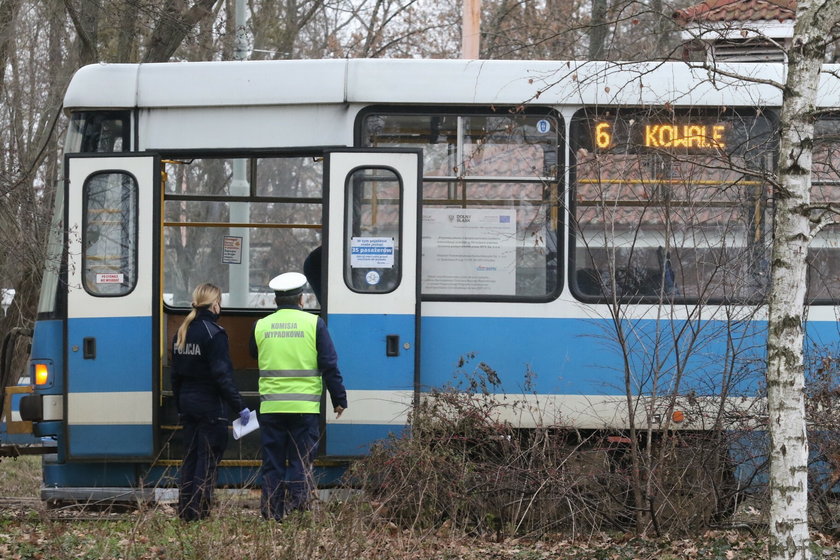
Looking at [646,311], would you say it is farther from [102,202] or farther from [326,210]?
[102,202]

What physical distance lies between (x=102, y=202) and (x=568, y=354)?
3614mm

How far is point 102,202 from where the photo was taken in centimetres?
919

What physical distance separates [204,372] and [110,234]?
4.93ft

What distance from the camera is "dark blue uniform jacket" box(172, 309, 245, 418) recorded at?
8.30 metres

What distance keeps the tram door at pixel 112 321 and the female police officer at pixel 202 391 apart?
2.10ft

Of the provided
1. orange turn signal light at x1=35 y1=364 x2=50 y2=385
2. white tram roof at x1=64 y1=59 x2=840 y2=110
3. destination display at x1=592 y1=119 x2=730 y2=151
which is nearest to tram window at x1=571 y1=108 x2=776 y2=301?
destination display at x1=592 y1=119 x2=730 y2=151

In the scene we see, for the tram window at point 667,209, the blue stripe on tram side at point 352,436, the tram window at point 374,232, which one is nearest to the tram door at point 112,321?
the blue stripe on tram side at point 352,436

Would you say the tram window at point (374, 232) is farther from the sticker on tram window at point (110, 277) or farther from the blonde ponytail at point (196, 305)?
the sticker on tram window at point (110, 277)

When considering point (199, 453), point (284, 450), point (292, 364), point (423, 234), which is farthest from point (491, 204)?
point (199, 453)

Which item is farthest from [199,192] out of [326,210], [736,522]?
[736,522]

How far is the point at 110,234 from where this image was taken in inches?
361

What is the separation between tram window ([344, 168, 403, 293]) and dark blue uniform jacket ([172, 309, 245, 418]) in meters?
1.07

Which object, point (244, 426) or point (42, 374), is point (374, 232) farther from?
point (42, 374)

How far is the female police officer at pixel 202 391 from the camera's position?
8.30 meters
